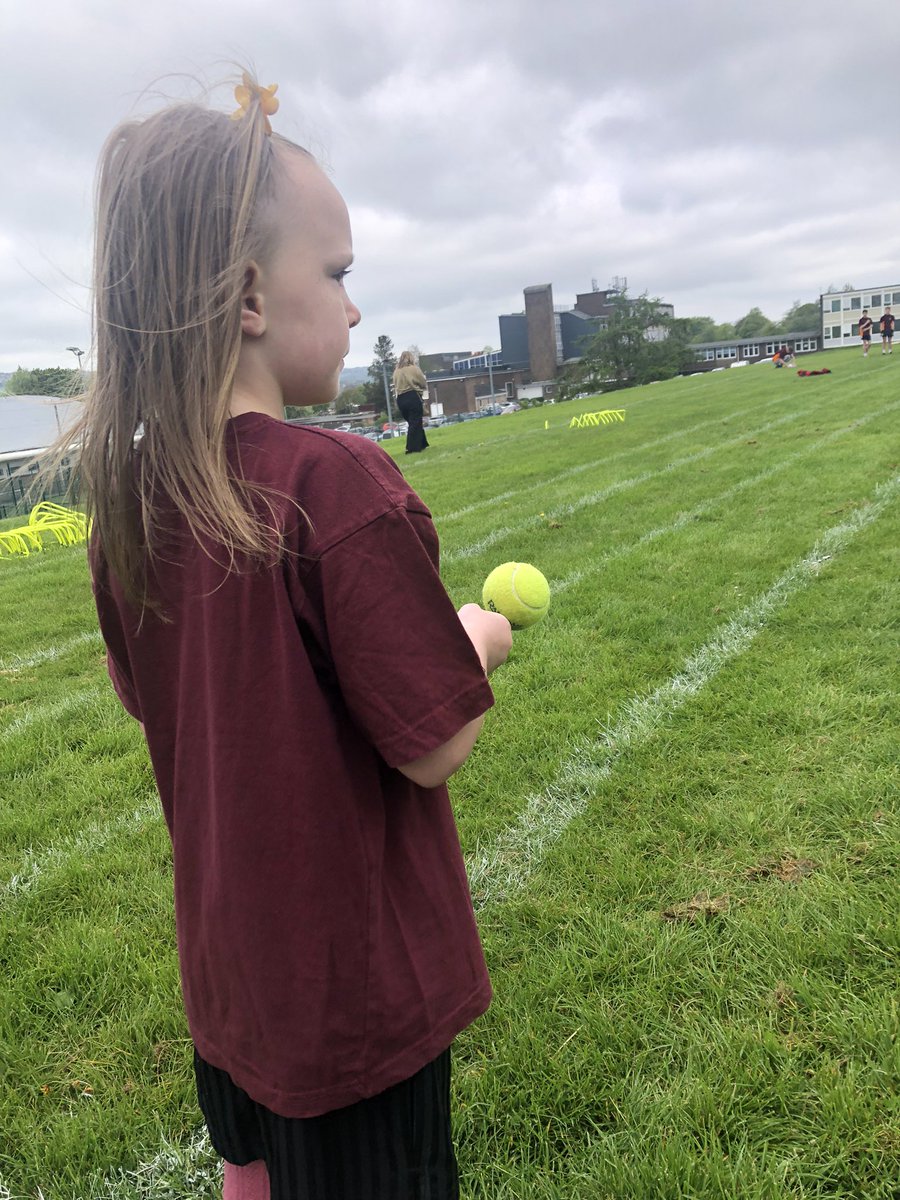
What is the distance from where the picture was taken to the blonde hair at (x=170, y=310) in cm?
102

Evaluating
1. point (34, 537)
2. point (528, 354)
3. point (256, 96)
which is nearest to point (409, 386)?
point (34, 537)

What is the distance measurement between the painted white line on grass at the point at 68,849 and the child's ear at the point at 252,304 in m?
2.98

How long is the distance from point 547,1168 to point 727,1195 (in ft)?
1.40

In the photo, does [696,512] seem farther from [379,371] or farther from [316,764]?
[379,371]

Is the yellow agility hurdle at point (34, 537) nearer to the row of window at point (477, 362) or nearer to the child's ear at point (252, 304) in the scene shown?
the child's ear at point (252, 304)

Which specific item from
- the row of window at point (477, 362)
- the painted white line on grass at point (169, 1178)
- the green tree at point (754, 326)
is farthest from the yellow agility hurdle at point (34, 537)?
the green tree at point (754, 326)

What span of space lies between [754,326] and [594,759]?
Answer: 14948 centimetres

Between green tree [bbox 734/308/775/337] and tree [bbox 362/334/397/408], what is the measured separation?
211ft

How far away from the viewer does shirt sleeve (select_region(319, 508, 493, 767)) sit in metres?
0.93

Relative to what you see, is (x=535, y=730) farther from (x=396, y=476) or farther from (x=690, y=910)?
(x=396, y=476)

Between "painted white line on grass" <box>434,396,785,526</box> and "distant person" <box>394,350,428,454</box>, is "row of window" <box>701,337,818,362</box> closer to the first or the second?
"painted white line on grass" <box>434,396,785,526</box>

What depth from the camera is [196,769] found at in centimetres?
110

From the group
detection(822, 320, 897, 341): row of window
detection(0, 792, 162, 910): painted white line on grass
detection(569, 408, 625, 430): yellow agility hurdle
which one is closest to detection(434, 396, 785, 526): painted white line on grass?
detection(569, 408, 625, 430): yellow agility hurdle

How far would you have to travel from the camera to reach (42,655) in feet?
20.3
